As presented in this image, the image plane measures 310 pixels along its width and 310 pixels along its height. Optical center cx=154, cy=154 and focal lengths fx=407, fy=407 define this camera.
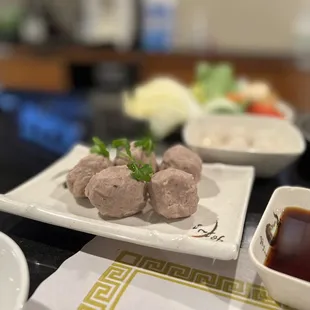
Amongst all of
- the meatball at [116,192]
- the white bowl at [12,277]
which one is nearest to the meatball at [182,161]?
the meatball at [116,192]

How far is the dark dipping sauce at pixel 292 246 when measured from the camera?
2.18 feet

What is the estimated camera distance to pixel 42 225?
0.85 m

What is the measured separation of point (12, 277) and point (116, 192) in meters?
0.23

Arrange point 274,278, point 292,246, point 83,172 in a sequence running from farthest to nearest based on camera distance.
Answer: point 83,172
point 292,246
point 274,278

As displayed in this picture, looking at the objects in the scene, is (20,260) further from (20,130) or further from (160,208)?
(20,130)

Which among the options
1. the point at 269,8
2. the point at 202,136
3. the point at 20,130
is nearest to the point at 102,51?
the point at 269,8

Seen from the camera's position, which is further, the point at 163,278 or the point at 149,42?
the point at 149,42

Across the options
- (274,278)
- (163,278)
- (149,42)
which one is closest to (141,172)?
(163,278)

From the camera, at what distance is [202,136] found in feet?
4.00

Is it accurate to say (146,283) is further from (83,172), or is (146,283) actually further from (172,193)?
(83,172)

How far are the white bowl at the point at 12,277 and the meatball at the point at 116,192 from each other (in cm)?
18

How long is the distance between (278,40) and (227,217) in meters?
2.87

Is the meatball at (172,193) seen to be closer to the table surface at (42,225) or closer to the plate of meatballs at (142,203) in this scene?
the plate of meatballs at (142,203)

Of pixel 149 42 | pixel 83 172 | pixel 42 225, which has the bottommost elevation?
pixel 149 42
